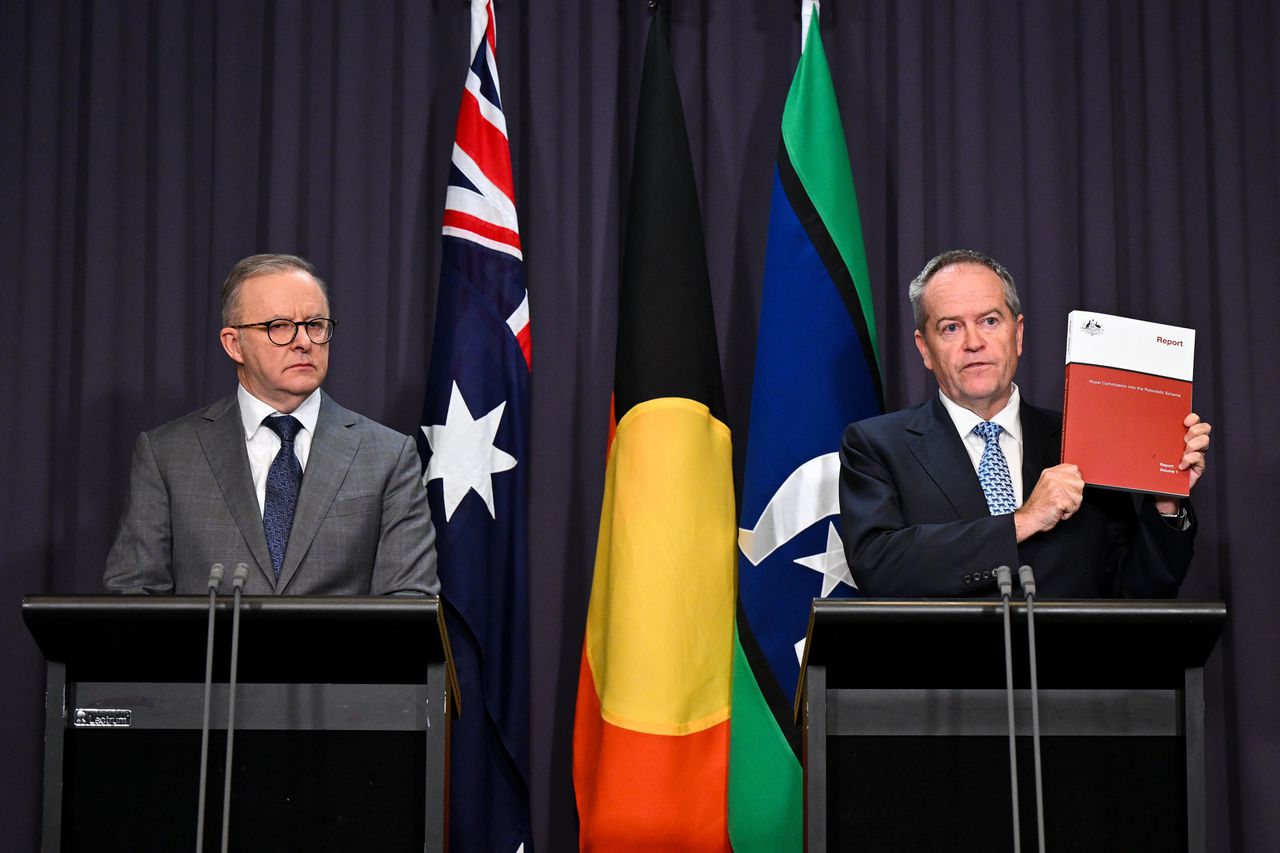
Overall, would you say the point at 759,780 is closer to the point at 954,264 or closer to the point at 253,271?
the point at 954,264

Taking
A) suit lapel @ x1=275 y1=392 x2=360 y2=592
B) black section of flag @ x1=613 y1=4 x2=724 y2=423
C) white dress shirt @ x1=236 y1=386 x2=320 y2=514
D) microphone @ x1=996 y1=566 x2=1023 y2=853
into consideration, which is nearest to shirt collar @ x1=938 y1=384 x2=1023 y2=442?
black section of flag @ x1=613 y1=4 x2=724 y2=423

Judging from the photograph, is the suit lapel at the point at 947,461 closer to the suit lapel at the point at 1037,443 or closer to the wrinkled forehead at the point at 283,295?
the suit lapel at the point at 1037,443

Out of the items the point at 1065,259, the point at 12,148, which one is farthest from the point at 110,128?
the point at 1065,259

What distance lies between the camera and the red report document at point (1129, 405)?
7.82 feet

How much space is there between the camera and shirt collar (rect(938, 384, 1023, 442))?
289cm

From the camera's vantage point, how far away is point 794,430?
11.3ft

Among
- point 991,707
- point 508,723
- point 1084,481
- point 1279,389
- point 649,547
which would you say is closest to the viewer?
point 991,707

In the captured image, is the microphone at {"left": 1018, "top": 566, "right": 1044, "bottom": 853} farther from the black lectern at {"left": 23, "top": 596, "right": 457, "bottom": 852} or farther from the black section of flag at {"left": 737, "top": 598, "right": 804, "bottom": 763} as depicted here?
the black section of flag at {"left": 737, "top": 598, "right": 804, "bottom": 763}

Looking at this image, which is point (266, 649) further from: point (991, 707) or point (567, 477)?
point (567, 477)

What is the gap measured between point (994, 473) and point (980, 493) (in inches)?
3.5

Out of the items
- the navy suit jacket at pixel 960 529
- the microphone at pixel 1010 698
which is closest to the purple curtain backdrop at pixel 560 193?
the navy suit jacket at pixel 960 529

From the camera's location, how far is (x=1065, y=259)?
12.8 ft

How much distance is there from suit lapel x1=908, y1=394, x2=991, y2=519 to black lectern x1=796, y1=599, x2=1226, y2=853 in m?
0.65

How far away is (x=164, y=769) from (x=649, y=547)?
1.36 m
